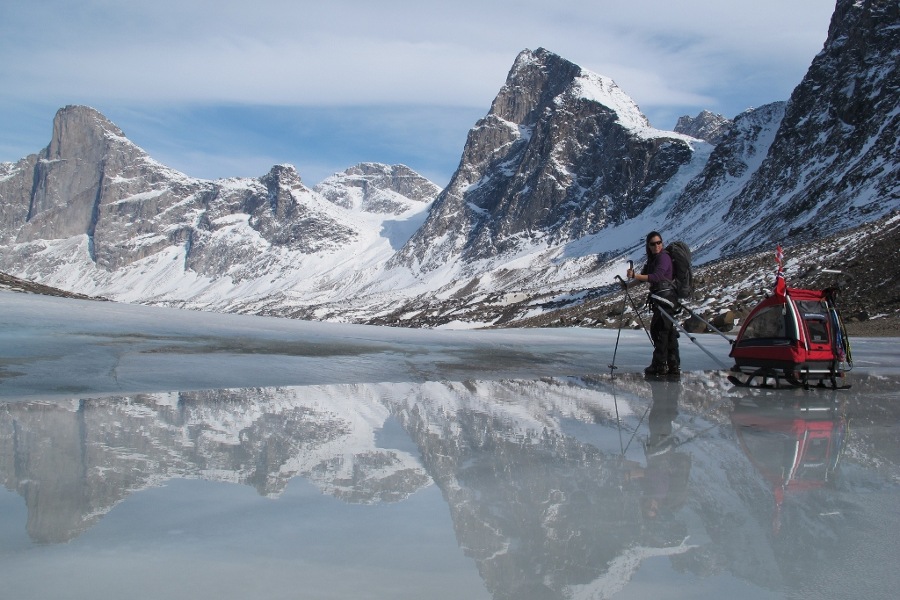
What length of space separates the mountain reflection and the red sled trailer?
166 cm

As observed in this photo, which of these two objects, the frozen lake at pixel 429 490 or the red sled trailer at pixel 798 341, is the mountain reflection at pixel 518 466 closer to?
the frozen lake at pixel 429 490

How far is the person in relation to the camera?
388 inches

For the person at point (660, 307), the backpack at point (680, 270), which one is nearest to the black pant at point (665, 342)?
the person at point (660, 307)

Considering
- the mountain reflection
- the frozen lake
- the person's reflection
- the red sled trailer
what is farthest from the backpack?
the person's reflection

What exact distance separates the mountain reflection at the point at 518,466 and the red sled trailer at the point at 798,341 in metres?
1.66

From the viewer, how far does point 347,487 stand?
12.8 ft

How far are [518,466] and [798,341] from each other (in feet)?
19.0

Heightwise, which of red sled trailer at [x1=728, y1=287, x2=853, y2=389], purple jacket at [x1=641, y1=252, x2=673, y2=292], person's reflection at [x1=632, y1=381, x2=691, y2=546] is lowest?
person's reflection at [x1=632, y1=381, x2=691, y2=546]

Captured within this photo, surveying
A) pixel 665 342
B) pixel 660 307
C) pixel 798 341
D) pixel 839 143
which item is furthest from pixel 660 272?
pixel 839 143

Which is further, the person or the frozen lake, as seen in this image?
the person

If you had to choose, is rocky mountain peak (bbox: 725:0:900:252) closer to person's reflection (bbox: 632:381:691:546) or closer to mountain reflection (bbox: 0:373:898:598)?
mountain reflection (bbox: 0:373:898:598)

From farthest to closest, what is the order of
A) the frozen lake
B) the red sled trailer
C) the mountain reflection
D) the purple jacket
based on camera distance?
the purple jacket
the red sled trailer
the mountain reflection
the frozen lake

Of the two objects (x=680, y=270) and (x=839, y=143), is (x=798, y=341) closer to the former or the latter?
(x=680, y=270)

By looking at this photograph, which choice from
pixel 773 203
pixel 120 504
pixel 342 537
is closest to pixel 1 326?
pixel 120 504
